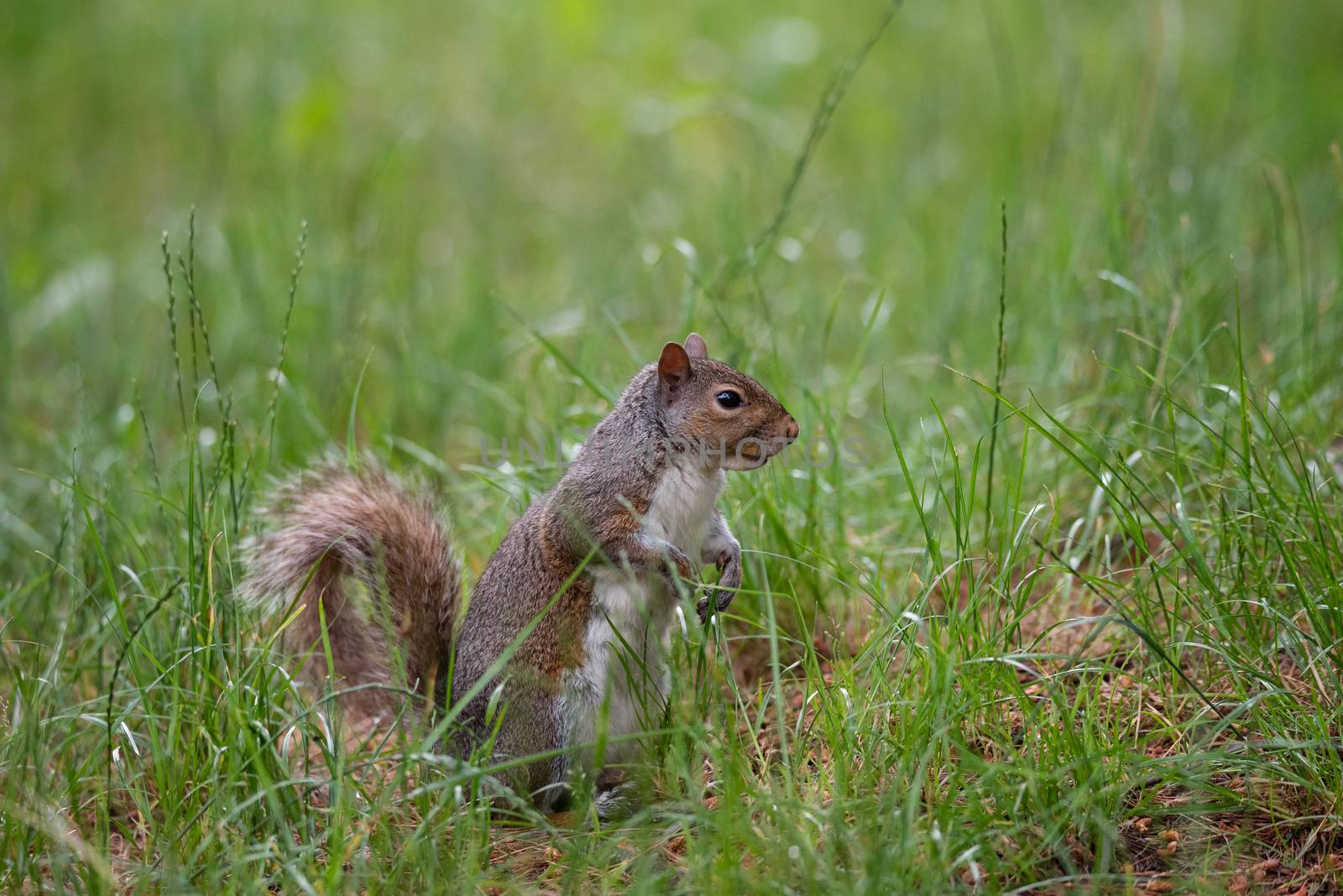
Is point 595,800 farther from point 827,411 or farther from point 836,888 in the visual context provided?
point 827,411

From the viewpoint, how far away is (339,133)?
5.82m

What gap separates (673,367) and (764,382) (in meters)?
0.77

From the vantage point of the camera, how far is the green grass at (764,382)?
6.40 ft

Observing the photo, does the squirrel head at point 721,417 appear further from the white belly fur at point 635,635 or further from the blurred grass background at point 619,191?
the blurred grass background at point 619,191

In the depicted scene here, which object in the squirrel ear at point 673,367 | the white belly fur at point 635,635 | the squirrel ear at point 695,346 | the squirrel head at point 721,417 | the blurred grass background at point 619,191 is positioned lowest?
the white belly fur at point 635,635

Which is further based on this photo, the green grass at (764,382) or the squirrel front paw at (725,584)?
the squirrel front paw at (725,584)

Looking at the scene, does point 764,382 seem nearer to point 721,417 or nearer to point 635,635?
point 721,417

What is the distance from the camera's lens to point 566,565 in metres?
2.32

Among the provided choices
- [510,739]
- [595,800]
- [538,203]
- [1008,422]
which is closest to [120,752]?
[510,739]

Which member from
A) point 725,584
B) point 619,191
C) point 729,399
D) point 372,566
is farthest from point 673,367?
point 619,191

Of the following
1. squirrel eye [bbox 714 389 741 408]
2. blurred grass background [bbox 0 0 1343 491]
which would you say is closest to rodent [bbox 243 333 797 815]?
squirrel eye [bbox 714 389 741 408]

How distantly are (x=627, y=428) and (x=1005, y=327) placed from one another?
1.56 m

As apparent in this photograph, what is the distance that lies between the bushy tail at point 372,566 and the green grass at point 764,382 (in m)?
0.13

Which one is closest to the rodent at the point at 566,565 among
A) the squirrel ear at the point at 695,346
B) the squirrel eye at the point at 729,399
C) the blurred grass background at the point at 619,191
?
the squirrel eye at the point at 729,399
